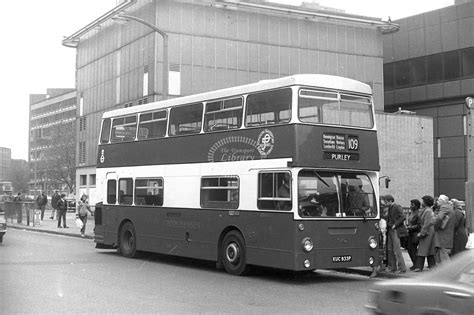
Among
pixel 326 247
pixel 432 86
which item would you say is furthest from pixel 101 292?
pixel 432 86

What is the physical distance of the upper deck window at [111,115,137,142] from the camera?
17344mm

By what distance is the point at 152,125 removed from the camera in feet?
54.2

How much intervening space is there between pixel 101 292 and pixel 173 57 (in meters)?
26.9

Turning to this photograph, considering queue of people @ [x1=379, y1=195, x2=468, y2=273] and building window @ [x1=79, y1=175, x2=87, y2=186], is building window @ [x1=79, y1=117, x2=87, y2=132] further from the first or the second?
queue of people @ [x1=379, y1=195, x2=468, y2=273]

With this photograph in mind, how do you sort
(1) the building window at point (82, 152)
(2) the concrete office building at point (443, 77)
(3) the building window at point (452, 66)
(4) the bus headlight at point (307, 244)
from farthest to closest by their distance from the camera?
(1) the building window at point (82, 152) → (3) the building window at point (452, 66) → (2) the concrete office building at point (443, 77) → (4) the bus headlight at point (307, 244)

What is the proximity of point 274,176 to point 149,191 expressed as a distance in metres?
5.02

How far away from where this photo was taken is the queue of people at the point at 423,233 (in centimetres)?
1256

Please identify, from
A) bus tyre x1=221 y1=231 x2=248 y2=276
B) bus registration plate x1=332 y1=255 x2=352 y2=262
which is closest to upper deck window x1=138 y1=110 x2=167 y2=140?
bus tyre x1=221 y1=231 x2=248 y2=276

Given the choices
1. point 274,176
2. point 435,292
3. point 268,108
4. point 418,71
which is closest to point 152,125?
point 268,108

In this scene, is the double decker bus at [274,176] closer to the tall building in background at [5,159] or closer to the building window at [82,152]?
the tall building in background at [5,159]

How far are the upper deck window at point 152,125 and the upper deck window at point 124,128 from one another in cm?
38

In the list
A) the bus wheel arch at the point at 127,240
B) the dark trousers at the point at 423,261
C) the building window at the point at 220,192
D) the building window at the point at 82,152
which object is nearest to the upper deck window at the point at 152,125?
the building window at the point at 220,192

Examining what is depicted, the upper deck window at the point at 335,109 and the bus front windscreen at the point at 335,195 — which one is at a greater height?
the upper deck window at the point at 335,109

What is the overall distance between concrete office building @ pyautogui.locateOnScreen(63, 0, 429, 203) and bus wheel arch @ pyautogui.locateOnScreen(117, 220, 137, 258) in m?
18.6
